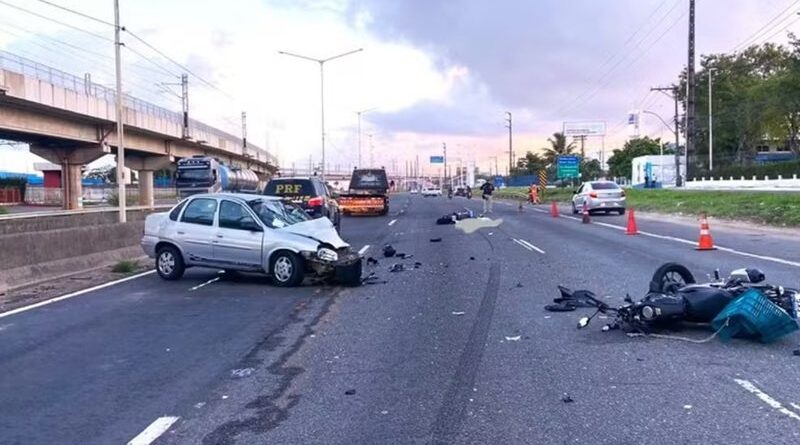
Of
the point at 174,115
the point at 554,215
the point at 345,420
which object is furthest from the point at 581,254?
the point at 174,115

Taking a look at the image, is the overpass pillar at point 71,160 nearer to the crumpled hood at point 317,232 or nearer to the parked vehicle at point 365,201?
the parked vehicle at point 365,201

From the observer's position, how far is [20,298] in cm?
1313

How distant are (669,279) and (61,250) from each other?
38.5 ft

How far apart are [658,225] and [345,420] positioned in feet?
85.1

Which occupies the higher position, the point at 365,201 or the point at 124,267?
the point at 365,201

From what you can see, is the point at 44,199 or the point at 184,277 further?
the point at 44,199

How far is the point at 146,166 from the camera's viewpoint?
68.8 metres

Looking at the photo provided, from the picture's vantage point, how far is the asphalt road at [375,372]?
583 cm

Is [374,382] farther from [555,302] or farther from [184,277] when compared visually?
[184,277]

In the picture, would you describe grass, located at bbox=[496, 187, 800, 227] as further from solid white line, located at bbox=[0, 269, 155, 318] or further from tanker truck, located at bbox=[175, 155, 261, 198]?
tanker truck, located at bbox=[175, 155, 261, 198]

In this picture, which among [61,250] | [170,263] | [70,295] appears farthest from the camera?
[61,250]

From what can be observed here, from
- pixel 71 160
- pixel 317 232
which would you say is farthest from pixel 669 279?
pixel 71 160

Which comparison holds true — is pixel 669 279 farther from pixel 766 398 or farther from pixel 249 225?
pixel 249 225

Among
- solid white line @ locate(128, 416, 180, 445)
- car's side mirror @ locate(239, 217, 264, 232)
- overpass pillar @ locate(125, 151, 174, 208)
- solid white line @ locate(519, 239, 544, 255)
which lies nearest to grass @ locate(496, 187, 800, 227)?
solid white line @ locate(519, 239, 544, 255)
